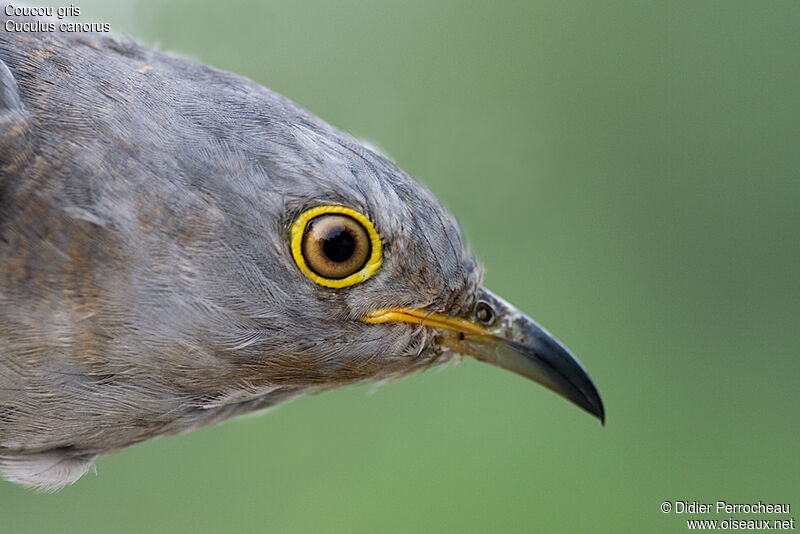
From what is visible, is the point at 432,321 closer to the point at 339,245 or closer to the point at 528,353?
the point at 528,353

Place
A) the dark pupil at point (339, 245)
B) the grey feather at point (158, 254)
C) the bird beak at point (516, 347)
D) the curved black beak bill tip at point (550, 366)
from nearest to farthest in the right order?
1. the grey feather at point (158, 254)
2. the dark pupil at point (339, 245)
3. the bird beak at point (516, 347)
4. the curved black beak bill tip at point (550, 366)

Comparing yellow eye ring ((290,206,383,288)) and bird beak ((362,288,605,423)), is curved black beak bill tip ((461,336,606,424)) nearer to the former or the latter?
bird beak ((362,288,605,423))

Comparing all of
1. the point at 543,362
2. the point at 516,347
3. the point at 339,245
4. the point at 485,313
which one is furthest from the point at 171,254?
the point at 543,362

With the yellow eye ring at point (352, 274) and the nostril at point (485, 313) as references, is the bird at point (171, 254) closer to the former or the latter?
the yellow eye ring at point (352, 274)

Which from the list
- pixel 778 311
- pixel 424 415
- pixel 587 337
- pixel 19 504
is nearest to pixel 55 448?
pixel 19 504

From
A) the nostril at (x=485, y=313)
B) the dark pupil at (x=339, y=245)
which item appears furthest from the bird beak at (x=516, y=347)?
the dark pupil at (x=339, y=245)

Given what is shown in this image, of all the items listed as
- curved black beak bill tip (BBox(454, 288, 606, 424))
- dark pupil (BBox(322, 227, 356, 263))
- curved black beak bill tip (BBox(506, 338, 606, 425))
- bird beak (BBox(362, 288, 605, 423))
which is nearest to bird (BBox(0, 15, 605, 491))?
dark pupil (BBox(322, 227, 356, 263))
